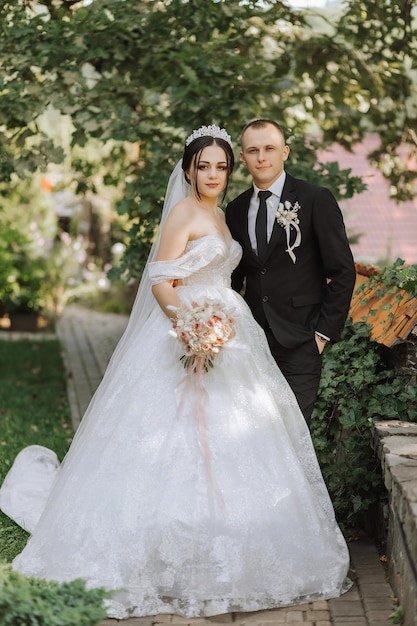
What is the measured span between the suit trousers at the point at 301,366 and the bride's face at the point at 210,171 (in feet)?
2.54

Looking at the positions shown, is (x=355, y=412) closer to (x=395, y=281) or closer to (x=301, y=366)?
(x=301, y=366)

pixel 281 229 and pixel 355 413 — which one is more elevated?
pixel 281 229

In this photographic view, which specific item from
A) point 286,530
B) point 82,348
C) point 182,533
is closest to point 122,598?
point 182,533

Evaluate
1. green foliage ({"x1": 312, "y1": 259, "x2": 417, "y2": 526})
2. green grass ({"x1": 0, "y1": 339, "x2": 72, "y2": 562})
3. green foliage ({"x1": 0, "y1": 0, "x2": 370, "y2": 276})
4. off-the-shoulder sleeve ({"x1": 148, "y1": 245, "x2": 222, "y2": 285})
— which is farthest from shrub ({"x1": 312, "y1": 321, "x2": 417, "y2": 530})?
green foliage ({"x1": 0, "y1": 0, "x2": 370, "y2": 276})

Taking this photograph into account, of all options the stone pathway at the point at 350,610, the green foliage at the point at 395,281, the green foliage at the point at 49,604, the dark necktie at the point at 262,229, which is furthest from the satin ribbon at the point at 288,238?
the green foliage at the point at 49,604

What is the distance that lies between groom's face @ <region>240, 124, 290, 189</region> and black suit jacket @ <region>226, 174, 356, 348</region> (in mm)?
111

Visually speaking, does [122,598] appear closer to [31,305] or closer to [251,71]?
[251,71]

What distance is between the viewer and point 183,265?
4395 millimetres

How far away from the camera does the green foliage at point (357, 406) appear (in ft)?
15.4

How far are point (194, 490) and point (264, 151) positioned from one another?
66.5 inches

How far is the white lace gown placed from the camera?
3.92m

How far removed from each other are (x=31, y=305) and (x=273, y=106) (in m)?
7.20

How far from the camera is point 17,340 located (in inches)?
491

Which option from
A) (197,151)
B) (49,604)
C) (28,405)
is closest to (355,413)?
(197,151)
